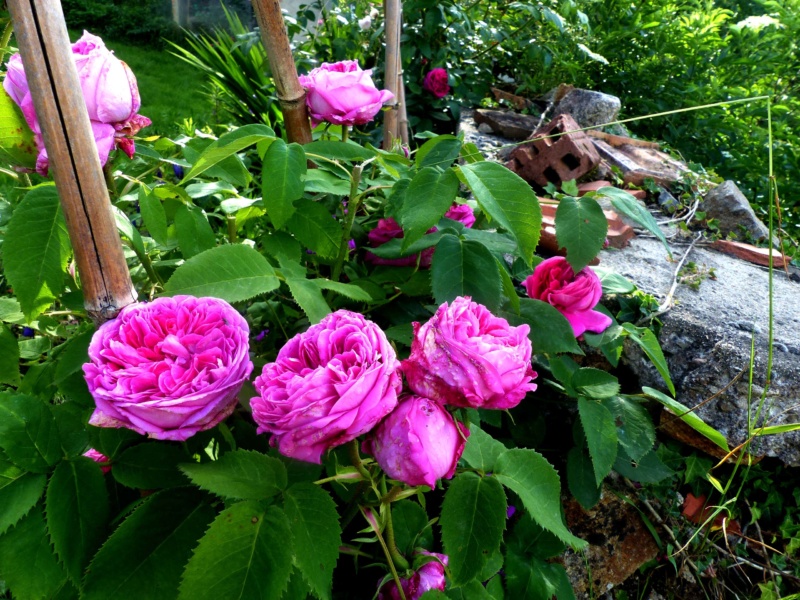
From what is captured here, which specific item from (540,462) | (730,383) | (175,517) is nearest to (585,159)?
(730,383)

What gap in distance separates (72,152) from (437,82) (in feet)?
7.74

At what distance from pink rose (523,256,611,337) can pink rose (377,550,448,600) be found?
444mm

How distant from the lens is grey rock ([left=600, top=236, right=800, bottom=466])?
1.21m

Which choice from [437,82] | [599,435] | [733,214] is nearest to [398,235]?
[599,435]

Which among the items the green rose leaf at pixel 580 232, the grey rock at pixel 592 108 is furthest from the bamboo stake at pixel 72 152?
the grey rock at pixel 592 108

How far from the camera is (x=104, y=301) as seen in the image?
0.69 metres

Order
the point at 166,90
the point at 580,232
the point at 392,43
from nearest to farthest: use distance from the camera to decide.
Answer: the point at 580,232, the point at 392,43, the point at 166,90

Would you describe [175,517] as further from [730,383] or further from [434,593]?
[730,383]

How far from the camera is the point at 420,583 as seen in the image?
796 mm

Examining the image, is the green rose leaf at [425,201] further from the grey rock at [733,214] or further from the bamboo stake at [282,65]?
the grey rock at [733,214]

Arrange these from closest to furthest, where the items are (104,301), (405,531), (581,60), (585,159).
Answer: (104,301) → (405,531) → (585,159) → (581,60)

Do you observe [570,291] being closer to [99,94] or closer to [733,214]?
[99,94]

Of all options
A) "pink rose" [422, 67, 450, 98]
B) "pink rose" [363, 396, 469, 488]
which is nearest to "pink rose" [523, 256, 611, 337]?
"pink rose" [363, 396, 469, 488]

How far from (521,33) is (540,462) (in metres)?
2.86
